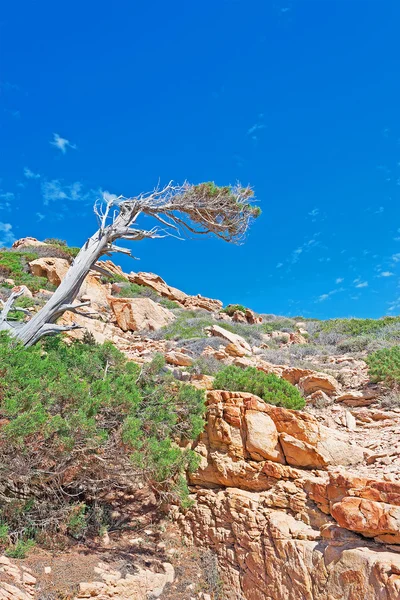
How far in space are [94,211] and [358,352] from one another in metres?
9.19

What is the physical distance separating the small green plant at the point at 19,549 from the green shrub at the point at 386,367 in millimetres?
6859

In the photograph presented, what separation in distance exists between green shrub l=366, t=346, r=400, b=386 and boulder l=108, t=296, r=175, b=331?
782 centimetres

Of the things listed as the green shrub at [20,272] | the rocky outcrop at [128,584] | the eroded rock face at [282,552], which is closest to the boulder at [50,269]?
the green shrub at [20,272]

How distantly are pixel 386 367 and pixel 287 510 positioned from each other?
14.8 feet

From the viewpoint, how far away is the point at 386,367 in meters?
8.09

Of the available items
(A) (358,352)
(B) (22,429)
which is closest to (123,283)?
(A) (358,352)

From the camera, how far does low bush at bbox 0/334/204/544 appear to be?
13.9 ft

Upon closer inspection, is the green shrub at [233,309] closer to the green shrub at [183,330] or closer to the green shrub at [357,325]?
the green shrub at [357,325]

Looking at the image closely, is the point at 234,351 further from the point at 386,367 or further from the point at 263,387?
the point at 263,387

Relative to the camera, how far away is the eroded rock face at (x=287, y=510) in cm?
368

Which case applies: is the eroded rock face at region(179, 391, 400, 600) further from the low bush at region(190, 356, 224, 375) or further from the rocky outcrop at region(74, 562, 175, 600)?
the low bush at region(190, 356, 224, 375)

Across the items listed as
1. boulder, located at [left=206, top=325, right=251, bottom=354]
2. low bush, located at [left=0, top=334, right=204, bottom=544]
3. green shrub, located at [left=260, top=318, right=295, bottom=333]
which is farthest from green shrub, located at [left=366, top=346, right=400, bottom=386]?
green shrub, located at [left=260, top=318, right=295, bottom=333]

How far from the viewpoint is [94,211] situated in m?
8.31

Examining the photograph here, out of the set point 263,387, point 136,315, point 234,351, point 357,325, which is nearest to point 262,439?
point 263,387
